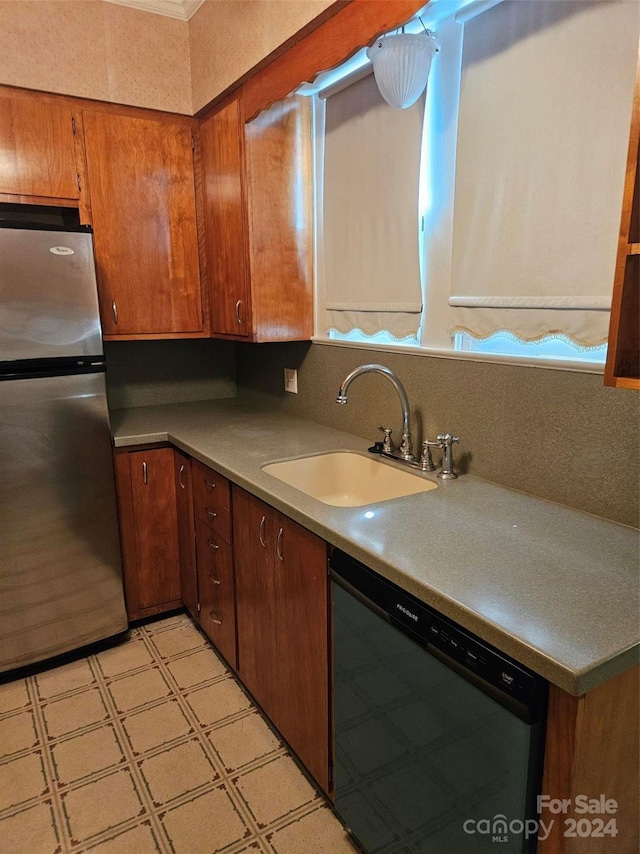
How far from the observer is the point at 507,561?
1.18 meters

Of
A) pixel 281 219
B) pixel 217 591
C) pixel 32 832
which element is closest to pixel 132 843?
pixel 32 832

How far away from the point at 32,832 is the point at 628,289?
6.71 ft

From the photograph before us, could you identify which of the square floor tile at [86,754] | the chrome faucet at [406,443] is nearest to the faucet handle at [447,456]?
the chrome faucet at [406,443]

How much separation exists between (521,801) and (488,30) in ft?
6.04

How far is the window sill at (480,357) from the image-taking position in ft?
4.59

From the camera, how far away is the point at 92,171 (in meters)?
2.35

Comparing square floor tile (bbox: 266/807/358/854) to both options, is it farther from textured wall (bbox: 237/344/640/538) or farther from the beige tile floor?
textured wall (bbox: 237/344/640/538)

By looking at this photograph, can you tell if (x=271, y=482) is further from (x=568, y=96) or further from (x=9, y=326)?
(x=568, y=96)

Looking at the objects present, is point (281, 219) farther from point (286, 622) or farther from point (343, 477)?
point (286, 622)

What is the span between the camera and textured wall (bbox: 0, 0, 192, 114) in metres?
2.14

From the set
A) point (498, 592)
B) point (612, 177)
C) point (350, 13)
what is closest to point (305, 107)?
point (350, 13)

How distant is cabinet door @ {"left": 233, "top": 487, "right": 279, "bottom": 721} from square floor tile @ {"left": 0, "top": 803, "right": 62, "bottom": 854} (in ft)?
2.27

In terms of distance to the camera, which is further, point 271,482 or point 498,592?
point 271,482

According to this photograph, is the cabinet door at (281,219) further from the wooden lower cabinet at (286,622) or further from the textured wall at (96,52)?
the wooden lower cabinet at (286,622)
